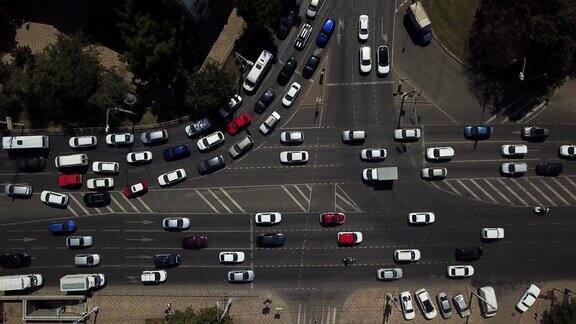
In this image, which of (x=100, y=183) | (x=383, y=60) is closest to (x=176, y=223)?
(x=100, y=183)

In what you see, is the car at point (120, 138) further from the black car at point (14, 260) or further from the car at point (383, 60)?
the car at point (383, 60)

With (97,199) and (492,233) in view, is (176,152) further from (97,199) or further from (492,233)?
(492,233)

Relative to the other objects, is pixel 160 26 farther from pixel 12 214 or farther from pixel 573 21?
pixel 573 21

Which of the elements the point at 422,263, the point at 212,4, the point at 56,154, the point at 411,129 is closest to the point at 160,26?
the point at 212,4

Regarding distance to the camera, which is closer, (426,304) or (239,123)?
(426,304)

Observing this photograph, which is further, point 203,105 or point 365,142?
point 365,142

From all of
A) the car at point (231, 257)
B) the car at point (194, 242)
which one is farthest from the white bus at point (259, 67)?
the car at point (231, 257)

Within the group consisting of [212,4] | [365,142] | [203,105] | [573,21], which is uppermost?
[212,4]
